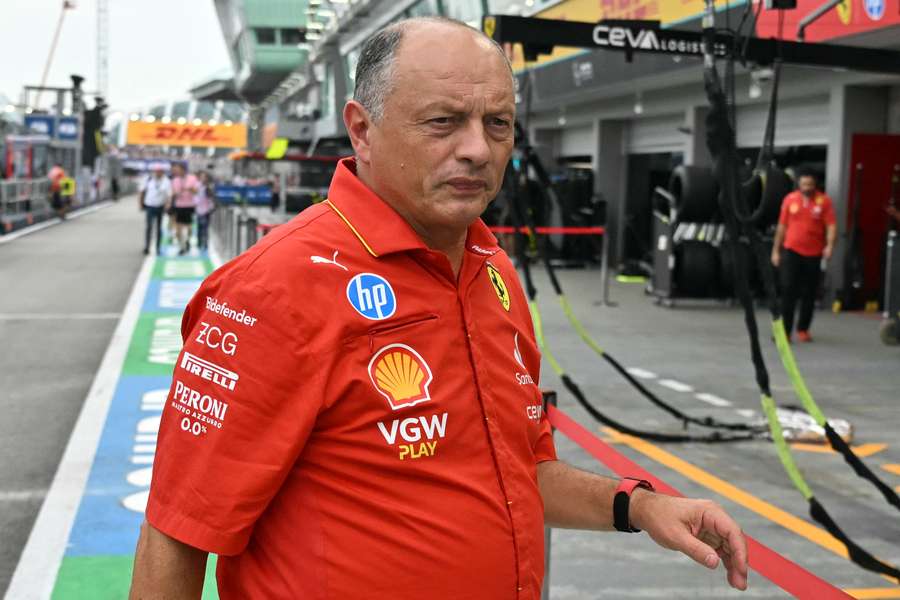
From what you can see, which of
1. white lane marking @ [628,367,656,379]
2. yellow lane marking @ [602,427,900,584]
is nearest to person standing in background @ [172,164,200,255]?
white lane marking @ [628,367,656,379]

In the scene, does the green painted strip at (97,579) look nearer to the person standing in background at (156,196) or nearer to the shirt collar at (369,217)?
the shirt collar at (369,217)

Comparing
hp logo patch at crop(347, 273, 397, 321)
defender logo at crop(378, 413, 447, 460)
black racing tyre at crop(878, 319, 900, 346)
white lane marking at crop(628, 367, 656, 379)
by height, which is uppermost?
hp logo patch at crop(347, 273, 397, 321)

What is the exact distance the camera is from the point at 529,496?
6.77 feet

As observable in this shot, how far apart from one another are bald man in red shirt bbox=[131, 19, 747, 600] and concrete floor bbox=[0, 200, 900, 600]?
11.0 ft

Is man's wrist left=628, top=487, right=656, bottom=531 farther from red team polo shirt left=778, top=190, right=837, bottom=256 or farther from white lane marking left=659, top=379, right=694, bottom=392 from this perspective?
red team polo shirt left=778, top=190, right=837, bottom=256

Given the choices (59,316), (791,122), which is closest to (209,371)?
(59,316)

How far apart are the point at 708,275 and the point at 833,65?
1000 centimetres

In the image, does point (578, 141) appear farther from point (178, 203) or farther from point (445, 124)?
point (445, 124)

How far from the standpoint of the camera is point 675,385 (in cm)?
1055

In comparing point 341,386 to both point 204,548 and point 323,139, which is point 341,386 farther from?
point 323,139

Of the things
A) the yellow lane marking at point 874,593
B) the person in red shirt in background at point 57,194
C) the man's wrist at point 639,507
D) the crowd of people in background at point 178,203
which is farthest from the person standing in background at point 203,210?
the man's wrist at point 639,507

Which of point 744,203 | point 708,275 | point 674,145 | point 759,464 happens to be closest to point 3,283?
point 708,275

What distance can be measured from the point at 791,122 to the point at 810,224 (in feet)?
18.5

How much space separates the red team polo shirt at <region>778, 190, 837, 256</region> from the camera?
13.3m
